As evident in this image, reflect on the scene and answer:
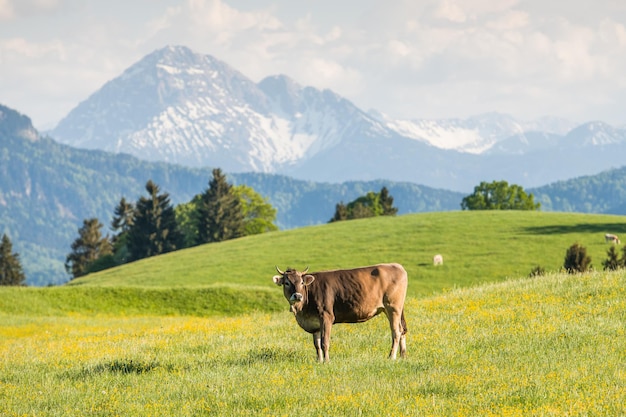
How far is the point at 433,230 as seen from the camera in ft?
268

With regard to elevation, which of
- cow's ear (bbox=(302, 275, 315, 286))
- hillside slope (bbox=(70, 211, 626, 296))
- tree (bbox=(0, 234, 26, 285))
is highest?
tree (bbox=(0, 234, 26, 285))

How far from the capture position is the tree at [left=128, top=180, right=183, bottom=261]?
121m

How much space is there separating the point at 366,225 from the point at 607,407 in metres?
78.3

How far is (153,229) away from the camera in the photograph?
121812mm

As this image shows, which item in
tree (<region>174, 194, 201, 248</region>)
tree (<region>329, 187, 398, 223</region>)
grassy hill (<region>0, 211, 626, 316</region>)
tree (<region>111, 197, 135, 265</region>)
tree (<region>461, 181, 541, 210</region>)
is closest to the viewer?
grassy hill (<region>0, 211, 626, 316</region>)

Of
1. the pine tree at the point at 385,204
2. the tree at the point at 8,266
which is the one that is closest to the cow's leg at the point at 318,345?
the pine tree at the point at 385,204

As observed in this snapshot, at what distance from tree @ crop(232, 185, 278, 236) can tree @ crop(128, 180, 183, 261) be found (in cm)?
1391

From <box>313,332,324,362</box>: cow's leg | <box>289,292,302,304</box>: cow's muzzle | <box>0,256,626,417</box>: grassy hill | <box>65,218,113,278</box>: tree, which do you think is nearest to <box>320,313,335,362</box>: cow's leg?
<box>313,332,324,362</box>: cow's leg

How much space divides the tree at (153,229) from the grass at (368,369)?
322 ft

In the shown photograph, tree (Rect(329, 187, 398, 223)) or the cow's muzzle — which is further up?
tree (Rect(329, 187, 398, 223))

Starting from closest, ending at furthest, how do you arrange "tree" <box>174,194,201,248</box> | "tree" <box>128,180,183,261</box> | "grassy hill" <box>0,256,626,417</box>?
"grassy hill" <box>0,256,626,417</box> < "tree" <box>128,180,183,261</box> < "tree" <box>174,194,201,248</box>

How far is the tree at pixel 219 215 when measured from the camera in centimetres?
12119

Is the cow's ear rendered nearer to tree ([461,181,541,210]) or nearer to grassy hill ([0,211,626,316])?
grassy hill ([0,211,626,316])

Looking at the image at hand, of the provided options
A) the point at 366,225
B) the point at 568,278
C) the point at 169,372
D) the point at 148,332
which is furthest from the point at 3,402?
the point at 366,225
